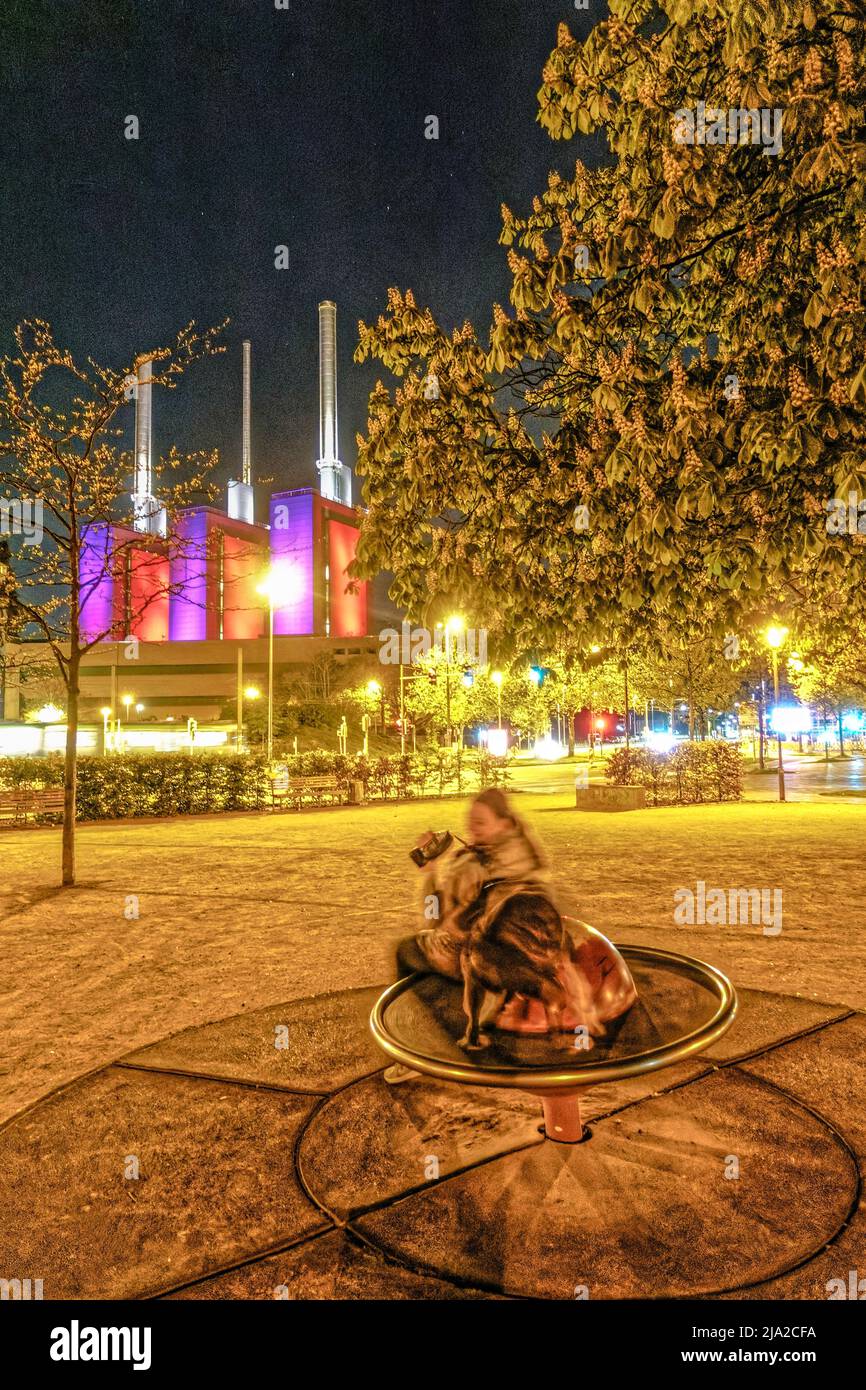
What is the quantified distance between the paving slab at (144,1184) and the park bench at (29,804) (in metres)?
15.6

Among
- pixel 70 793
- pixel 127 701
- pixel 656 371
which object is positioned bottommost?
pixel 70 793

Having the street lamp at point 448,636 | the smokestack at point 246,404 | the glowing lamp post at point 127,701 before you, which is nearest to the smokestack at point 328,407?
the smokestack at point 246,404

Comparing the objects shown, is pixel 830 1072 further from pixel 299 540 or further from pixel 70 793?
pixel 299 540

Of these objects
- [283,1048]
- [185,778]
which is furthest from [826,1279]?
[185,778]

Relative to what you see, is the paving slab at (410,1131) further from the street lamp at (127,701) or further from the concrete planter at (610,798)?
the street lamp at (127,701)

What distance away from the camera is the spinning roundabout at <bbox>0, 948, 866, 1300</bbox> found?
8.68 ft

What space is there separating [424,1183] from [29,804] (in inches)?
696

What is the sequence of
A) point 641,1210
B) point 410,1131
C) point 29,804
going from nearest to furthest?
point 641,1210
point 410,1131
point 29,804

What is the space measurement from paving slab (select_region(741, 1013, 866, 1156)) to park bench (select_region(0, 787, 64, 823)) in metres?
17.3

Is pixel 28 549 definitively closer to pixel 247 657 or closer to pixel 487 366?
pixel 487 366

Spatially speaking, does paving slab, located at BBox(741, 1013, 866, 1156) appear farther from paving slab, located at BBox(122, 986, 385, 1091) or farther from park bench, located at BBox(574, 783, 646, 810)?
park bench, located at BBox(574, 783, 646, 810)

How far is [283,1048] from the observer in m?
4.68

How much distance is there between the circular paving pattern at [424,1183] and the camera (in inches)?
104

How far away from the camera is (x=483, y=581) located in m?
5.54
